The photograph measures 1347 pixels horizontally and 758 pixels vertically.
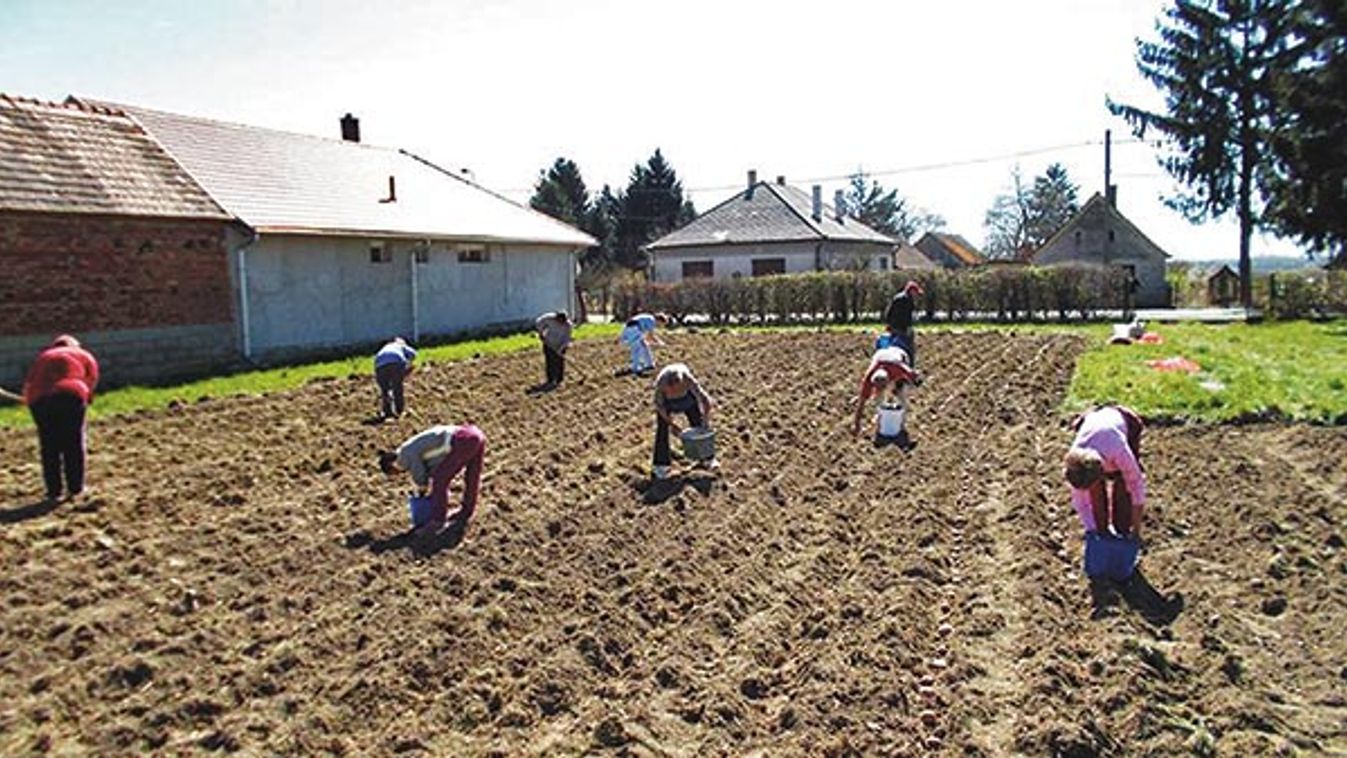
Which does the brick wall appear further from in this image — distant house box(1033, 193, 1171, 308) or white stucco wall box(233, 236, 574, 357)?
distant house box(1033, 193, 1171, 308)

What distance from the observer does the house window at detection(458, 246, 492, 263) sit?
969 inches

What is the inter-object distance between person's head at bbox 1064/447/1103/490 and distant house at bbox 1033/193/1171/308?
34700mm

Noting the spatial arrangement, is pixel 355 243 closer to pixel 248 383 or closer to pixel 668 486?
pixel 248 383

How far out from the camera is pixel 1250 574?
6270 millimetres

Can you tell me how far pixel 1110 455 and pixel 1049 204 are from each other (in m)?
87.0

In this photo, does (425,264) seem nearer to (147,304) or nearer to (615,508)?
(147,304)

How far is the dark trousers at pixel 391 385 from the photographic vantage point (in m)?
12.4

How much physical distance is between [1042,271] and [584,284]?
80.2 ft

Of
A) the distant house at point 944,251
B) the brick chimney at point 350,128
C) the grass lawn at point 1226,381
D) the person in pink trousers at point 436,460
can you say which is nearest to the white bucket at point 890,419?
the grass lawn at point 1226,381

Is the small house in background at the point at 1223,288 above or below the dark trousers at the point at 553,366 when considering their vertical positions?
above

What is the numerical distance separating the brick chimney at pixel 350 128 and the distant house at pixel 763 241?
15.4 m

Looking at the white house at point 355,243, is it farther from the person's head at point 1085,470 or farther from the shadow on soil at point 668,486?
the person's head at point 1085,470

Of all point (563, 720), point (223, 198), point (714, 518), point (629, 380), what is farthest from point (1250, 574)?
point (223, 198)

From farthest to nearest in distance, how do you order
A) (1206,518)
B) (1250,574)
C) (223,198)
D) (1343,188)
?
(1343,188) → (223,198) → (1206,518) → (1250,574)
